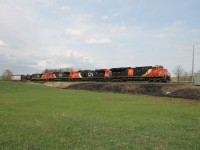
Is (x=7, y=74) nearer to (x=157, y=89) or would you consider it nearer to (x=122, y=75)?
(x=122, y=75)

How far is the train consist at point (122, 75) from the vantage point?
49.0 metres

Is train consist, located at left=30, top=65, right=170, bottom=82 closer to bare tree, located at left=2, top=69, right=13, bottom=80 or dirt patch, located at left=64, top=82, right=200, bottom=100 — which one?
dirt patch, located at left=64, top=82, right=200, bottom=100

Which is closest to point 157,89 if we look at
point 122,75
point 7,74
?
point 122,75

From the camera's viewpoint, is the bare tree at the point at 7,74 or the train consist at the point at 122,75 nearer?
the train consist at the point at 122,75

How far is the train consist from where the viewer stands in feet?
161

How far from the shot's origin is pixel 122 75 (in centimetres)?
5725

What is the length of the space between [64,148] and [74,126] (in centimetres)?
362

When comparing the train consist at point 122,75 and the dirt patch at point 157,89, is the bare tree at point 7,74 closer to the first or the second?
the train consist at point 122,75

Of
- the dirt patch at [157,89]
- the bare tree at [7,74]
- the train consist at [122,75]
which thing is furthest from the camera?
the bare tree at [7,74]

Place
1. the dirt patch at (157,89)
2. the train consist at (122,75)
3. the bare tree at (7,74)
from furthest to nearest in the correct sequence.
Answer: the bare tree at (7,74)
the train consist at (122,75)
the dirt patch at (157,89)

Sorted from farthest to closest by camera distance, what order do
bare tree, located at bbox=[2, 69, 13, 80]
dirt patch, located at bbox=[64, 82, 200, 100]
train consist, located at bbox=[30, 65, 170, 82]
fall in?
bare tree, located at bbox=[2, 69, 13, 80] → train consist, located at bbox=[30, 65, 170, 82] → dirt patch, located at bbox=[64, 82, 200, 100]

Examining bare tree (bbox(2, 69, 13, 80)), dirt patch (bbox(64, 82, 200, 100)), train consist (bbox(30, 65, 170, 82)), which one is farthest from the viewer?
bare tree (bbox(2, 69, 13, 80))

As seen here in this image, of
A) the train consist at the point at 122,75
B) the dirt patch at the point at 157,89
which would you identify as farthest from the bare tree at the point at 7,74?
the dirt patch at the point at 157,89

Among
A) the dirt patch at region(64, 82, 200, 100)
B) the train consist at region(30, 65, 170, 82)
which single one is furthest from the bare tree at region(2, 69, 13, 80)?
the dirt patch at region(64, 82, 200, 100)
